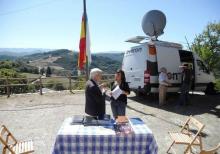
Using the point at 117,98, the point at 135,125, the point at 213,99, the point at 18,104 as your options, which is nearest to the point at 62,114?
the point at 18,104

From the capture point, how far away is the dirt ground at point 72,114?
286 inches

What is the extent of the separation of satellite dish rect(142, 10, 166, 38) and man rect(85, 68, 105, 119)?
9.36 metres

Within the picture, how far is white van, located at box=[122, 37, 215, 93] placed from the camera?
11.3 m

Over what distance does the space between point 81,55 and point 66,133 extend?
8.43 m

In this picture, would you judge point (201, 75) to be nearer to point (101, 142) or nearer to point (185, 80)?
point (185, 80)

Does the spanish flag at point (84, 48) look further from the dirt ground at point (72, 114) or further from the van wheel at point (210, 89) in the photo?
the van wheel at point (210, 89)

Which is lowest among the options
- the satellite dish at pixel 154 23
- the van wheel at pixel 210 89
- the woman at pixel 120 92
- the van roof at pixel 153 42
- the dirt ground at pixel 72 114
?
the dirt ground at pixel 72 114

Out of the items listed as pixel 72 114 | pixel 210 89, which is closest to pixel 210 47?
pixel 210 89

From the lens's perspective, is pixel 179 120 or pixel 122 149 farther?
pixel 179 120

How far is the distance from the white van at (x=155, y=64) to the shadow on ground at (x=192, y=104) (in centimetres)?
61

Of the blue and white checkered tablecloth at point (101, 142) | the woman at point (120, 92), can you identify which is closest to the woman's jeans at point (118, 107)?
the woman at point (120, 92)

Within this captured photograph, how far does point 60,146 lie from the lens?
13.3 ft

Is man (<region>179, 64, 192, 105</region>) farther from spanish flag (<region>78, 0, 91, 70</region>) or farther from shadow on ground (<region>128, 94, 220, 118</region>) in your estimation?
spanish flag (<region>78, 0, 91, 70</region>)

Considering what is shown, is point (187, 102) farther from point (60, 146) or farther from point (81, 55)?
point (60, 146)
